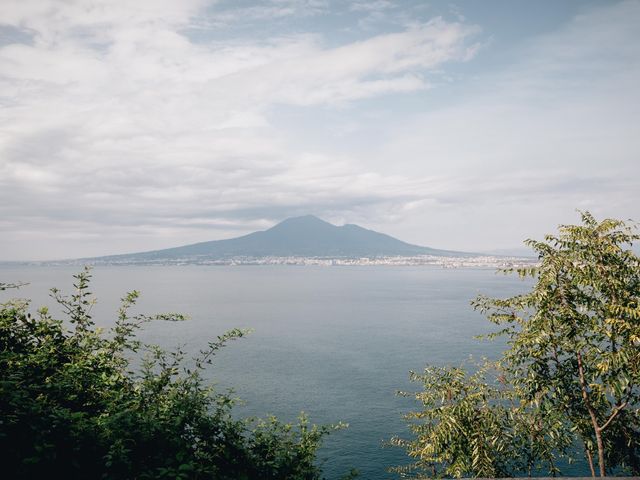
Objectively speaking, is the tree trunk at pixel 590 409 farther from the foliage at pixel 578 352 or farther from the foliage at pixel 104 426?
the foliage at pixel 104 426

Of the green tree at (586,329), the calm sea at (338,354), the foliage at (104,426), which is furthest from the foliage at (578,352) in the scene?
the calm sea at (338,354)

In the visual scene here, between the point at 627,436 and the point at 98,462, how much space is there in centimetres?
1168

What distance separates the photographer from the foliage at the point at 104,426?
5270 millimetres

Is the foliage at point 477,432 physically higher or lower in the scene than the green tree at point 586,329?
lower

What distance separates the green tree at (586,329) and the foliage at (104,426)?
20.0 ft

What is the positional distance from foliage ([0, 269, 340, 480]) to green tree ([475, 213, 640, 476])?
6109mm

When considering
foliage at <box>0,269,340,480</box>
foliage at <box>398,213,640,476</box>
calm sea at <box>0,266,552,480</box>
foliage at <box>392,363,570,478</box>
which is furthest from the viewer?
calm sea at <box>0,266,552,480</box>

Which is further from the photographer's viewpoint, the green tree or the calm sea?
the calm sea

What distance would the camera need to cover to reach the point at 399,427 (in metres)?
41.7

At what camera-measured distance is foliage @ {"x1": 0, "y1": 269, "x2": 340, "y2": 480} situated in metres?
5.27

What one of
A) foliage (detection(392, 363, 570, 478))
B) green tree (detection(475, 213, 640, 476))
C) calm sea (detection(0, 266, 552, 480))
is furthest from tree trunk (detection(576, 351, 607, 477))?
calm sea (detection(0, 266, 552, 480))

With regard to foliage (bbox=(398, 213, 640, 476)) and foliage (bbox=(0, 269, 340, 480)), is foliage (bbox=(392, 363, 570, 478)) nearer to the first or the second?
foliage (bbox=(398, 213, 640, 476))

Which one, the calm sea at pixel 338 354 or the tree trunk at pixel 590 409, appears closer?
the tree trunk at pixel 590 409

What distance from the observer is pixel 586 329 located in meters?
9.55
